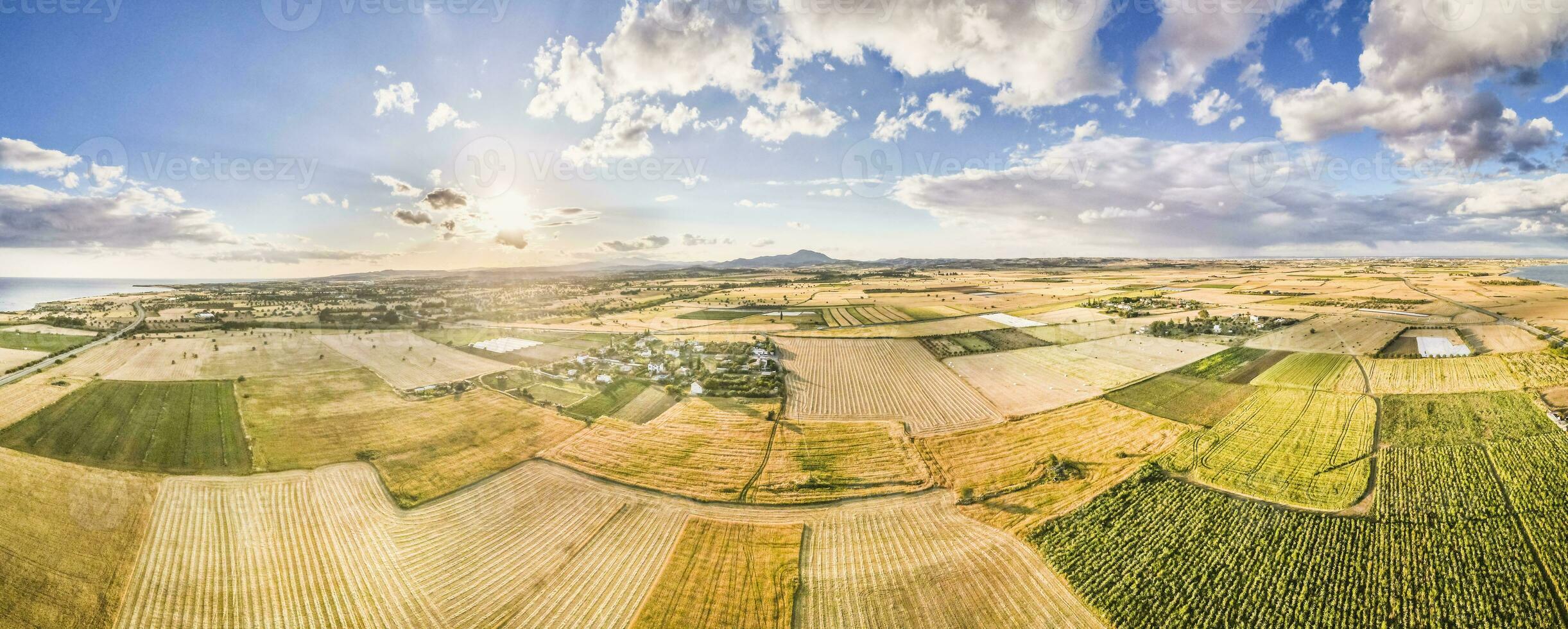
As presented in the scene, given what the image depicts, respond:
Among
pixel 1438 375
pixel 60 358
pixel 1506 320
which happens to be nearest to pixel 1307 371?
pixel 1438 375

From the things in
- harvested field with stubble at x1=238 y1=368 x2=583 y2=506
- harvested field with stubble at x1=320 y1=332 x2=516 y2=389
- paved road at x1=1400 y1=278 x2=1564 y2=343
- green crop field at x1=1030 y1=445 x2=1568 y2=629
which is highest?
paved road at x1=1400 y1=278 x2=1564 y2=343

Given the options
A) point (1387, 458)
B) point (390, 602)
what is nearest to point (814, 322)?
point (1387, 458)

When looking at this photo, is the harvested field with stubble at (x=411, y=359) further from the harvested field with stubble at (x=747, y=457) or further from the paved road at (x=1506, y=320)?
the paved road at (x=1506, y=320)

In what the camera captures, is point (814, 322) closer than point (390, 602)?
No

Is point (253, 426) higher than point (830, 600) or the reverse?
higher

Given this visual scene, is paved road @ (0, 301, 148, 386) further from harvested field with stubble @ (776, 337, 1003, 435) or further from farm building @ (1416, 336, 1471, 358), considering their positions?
farm building @ (1416, 336, 1471, 358)

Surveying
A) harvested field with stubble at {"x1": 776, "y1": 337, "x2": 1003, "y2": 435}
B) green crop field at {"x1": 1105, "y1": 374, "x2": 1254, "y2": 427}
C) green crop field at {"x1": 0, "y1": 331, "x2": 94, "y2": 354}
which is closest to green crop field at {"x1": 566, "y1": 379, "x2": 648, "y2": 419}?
harvested field with stubble at {"x1": 776, "y1": 337, "x2": 1003, "y2": 435}

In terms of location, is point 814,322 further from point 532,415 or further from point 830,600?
point 830,600

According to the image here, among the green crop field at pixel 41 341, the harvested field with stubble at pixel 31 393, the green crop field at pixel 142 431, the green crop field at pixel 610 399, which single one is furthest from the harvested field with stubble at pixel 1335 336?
the green crop field at pixel 41 341
